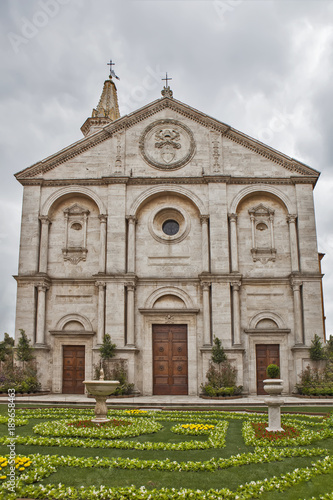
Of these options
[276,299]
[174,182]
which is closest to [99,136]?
[174,182]

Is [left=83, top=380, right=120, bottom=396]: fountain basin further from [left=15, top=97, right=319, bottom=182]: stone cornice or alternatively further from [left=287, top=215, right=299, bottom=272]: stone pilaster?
[left=15, top=97, right=319, bottom=182]: stone cornice

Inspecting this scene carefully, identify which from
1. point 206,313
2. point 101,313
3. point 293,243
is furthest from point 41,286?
point 293,243

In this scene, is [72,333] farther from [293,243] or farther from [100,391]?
[293,243]

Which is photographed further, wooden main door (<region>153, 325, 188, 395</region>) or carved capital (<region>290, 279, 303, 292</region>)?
carved capital (<region>290, 279, 303, 292</region>)

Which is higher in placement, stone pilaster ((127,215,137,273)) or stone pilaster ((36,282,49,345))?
stone pilaster ((127,215,137,273))

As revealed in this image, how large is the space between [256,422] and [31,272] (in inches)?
682

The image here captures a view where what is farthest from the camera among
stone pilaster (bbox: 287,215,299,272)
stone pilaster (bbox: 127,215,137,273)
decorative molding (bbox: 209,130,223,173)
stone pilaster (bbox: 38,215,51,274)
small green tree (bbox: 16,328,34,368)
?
decorative molding (bbox: 209,130,223,173)

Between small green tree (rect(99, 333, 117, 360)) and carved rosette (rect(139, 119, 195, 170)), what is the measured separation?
1083 centimetres

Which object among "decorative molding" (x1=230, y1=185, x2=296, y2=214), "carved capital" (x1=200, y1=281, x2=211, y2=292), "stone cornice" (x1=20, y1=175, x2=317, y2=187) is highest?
"stone cornice" (x1=20, y1=175, x2=317, y2=187)

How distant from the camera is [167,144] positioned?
30.2 m

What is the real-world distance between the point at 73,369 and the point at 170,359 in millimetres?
5537

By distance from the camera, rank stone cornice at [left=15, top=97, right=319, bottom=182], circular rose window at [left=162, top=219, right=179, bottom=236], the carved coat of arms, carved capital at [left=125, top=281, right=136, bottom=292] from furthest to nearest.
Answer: the carved coat of arms → circular rose window at [left=162, top=219, right=179, bottom=236] → stone cornice at [left=15, top=97, right=319, bottom=182] → carved capital at [left=125, top=281, right=136, bottom=292]

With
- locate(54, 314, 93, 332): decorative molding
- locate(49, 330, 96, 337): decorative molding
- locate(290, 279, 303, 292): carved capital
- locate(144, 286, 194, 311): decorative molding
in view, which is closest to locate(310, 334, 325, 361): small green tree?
locate(290, 279, 303, 292): carved capital

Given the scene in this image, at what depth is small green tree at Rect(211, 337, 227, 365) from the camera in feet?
84.6
